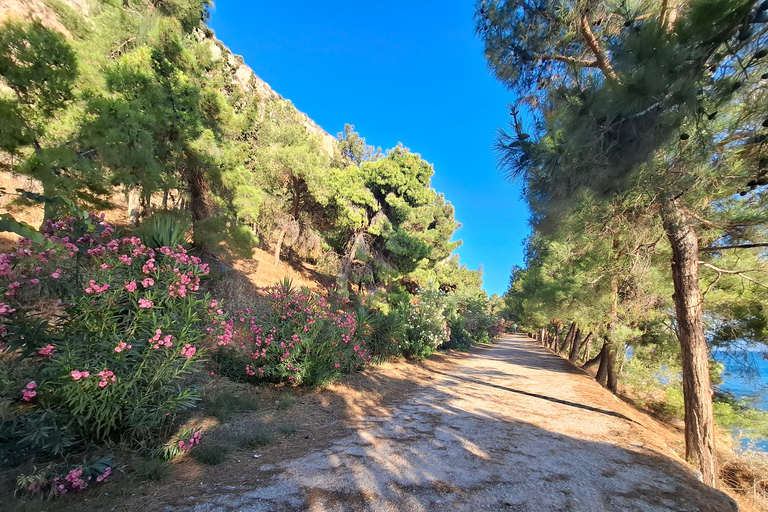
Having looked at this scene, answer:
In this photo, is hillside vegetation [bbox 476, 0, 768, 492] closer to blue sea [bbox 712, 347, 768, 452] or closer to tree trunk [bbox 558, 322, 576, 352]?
blue sea [bbox 712, 347, 768, 452]

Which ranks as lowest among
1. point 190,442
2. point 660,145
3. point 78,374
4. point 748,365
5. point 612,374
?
point 190,442

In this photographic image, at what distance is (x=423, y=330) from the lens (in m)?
Answer: 11.1

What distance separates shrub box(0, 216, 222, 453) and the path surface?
0.99 meters

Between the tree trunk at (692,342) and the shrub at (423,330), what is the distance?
6.87 m

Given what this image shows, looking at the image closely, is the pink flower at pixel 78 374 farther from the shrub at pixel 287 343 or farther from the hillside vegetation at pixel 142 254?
the shrub at pixel 287 343

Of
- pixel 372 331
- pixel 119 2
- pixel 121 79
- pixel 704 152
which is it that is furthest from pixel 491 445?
pixel 119 2

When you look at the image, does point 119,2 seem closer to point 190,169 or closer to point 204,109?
point 204,109

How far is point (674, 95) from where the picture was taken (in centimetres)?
274

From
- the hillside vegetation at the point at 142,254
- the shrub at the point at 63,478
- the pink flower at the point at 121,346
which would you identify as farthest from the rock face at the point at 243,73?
the shrub at the point at 63,478

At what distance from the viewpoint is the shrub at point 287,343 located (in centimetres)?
508

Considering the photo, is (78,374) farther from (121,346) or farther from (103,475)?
(103,475)

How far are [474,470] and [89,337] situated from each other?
362 centimetres

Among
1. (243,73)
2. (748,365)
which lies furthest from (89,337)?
(243,73)

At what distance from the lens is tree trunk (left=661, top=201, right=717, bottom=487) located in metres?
4.26
